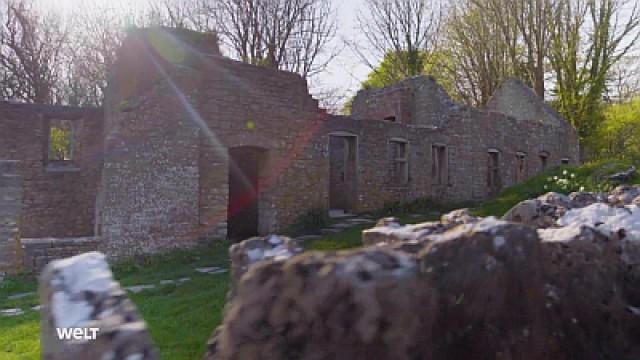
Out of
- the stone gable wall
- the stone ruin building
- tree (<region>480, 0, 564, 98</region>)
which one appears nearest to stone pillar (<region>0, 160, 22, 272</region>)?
the stone ruin building

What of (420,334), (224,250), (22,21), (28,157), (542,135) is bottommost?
(224,250)

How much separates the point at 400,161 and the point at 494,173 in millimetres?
5392

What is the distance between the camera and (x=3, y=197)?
9.55 meters

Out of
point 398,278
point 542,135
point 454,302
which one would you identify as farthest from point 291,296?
point 542,135

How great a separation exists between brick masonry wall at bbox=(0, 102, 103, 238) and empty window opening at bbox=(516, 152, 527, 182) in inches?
Answer: 597

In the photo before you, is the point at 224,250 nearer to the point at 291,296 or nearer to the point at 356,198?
the point at 356,198

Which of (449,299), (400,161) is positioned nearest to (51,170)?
(400,161)

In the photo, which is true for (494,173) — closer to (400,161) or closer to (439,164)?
(439,164)

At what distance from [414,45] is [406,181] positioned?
14.8 meters

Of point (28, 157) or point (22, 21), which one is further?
point (22, 21)

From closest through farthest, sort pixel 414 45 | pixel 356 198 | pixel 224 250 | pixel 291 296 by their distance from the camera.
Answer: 1. pixel 291 296
2. pixel 224 250
3. pixel 356 198
4. pixel 414 45

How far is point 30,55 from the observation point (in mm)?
22562

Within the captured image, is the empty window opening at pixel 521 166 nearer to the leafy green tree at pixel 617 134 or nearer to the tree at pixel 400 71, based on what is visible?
Answer: the leafy green tree at pixel 617 134

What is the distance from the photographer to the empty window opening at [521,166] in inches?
837
